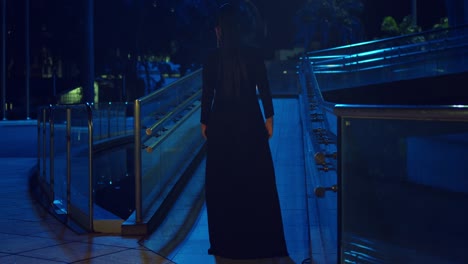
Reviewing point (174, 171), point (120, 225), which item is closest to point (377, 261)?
point (120, 225)

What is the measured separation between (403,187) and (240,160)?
192 cm

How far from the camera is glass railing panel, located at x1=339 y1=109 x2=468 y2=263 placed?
3002 mm

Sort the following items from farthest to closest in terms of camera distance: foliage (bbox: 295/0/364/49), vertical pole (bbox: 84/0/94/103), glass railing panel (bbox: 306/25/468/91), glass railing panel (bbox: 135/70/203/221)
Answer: foliage (bbox: 295/0/364/49), glass railing panel (bbox: 306/25/468/91), vertical pole (bbox: 84/0/94/103), glass railing panel (bbox: 135/70/203/221)

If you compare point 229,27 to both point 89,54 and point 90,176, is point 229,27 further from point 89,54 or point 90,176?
point 89,54

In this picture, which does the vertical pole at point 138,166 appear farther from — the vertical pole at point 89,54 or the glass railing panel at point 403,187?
the vertical pole at point 89,54

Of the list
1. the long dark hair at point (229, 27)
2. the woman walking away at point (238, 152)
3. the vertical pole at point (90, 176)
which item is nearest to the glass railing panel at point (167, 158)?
the vertical pole at point (90, 176)

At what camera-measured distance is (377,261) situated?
3635 millimetres

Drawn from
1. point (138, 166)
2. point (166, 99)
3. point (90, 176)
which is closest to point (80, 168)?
point (90, 176)

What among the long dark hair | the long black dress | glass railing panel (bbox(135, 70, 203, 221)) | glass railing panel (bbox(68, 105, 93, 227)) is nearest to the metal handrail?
the long black dress

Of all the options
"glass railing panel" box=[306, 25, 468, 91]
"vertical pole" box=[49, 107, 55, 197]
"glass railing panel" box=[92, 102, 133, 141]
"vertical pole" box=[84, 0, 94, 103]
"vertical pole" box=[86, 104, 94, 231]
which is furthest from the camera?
"glass railing panel" box=[306, 25, 468, 91]

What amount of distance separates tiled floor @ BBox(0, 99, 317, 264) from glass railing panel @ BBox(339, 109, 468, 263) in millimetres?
1532

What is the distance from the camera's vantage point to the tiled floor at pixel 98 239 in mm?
5375

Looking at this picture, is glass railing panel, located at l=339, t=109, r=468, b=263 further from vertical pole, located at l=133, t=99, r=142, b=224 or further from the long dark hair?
vertical pole, located at l=133, t=99, r=142, b=224

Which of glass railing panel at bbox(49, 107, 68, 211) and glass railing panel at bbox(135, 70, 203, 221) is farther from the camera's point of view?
glass railing panel at bbox(49, 107, 68, 211)
